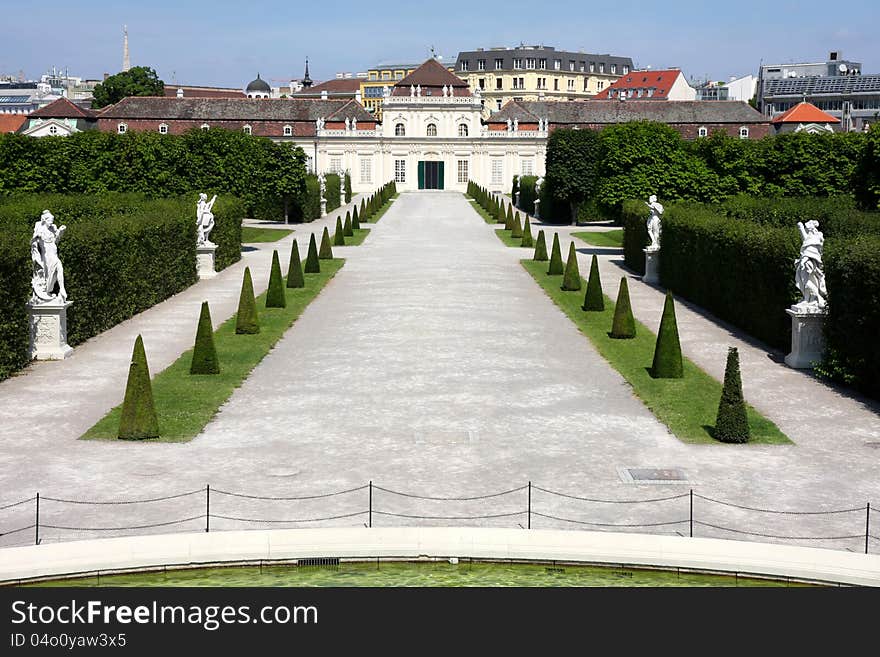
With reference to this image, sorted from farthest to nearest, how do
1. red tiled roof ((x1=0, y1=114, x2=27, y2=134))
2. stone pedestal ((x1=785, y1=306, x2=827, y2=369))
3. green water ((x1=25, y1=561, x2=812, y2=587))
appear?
1. red tiled roof ((x1=0, y1=114, x2=27, y2=134))
2. stone pedestal ((x1=785, y1=306, x2=827, y2=369))
3. green water ((x1=25, y1=561, x2=812, y2=587))

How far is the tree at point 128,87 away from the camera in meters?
132

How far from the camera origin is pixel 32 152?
54656mm

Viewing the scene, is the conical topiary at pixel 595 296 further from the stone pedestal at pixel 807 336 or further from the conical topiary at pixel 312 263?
the conical topiary at pixel 312 263

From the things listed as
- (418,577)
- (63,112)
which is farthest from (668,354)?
(63,112)

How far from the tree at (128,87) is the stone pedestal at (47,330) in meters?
113

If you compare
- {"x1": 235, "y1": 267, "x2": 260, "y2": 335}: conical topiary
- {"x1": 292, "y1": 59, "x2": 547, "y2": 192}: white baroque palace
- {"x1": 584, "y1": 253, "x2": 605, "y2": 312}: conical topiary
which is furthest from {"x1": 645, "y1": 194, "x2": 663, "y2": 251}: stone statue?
{"x1": 292, "y1": 59, "x2": 547, "y2": 192}: white baroque palace

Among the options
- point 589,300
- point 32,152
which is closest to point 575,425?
point 589,300

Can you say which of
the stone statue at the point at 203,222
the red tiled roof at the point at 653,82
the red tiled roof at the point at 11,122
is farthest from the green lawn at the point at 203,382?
the red tiled roof at the point at 653,82

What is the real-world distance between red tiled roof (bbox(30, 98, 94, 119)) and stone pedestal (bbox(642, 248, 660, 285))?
263ft

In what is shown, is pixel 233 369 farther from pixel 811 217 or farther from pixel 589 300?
pixel 811 217

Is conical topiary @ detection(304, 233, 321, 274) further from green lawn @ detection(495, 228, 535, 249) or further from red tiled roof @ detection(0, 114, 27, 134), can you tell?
red tiled roof @ detection(0, 114, 27, 134)

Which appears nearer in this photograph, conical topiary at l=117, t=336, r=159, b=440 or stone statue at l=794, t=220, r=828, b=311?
conical topiary at l=117, t=336, r=159, b=440

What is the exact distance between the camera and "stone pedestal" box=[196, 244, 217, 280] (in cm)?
4038

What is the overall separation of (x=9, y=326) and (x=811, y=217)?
80.8 ft
